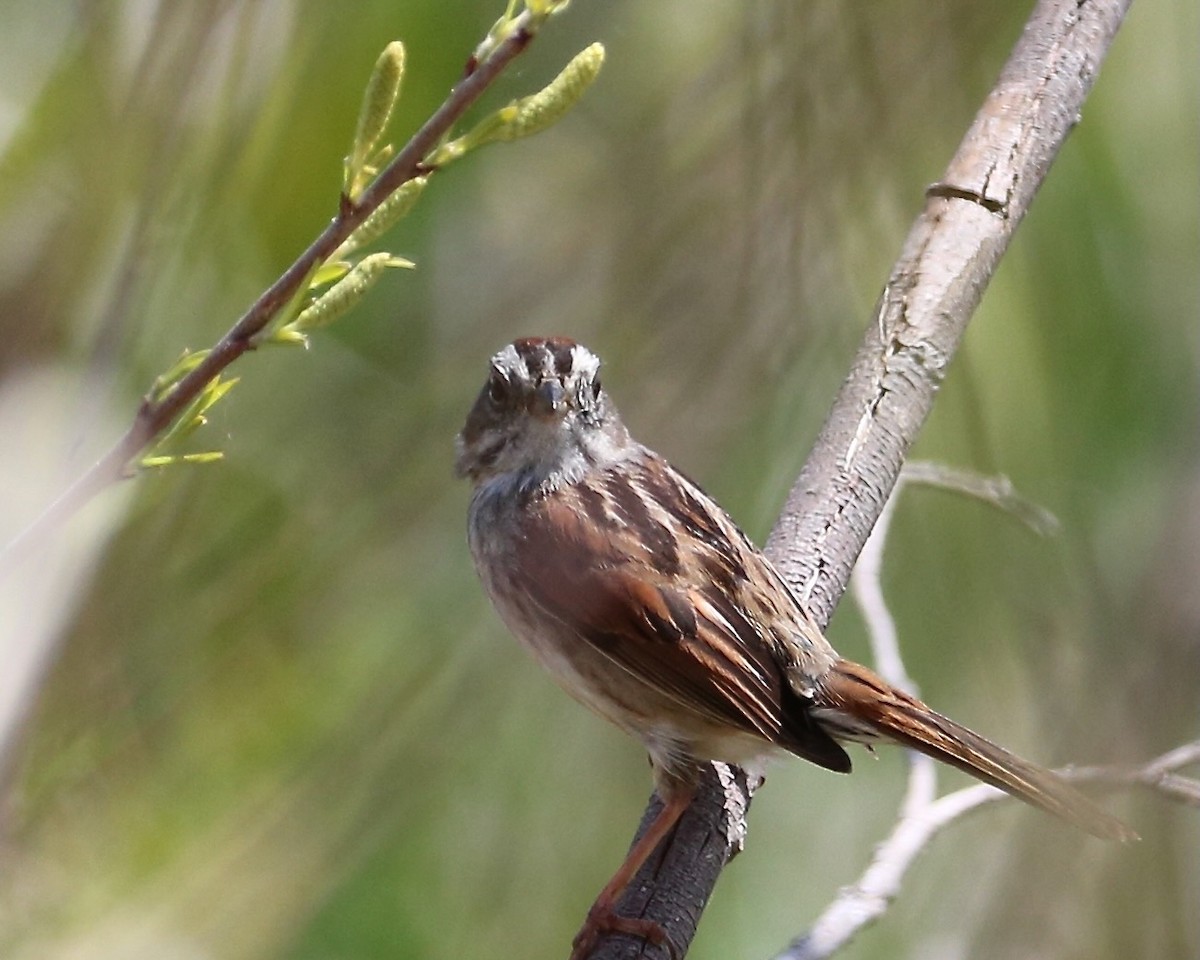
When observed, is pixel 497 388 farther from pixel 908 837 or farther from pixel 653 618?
pixel 908 837

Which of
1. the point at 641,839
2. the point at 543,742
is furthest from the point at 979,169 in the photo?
the point at 543,742

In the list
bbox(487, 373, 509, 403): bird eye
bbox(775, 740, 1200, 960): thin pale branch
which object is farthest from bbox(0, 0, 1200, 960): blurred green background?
bbox(487, 373, 509, 403): bird eye

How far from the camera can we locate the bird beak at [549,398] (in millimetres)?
2729

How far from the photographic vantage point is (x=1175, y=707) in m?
2.34

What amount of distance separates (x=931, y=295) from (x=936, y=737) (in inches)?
37.5

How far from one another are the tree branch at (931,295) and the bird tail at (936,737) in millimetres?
253

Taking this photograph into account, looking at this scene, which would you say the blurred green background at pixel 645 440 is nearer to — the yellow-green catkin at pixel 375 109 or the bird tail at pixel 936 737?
the bird tail at pixel 936 737

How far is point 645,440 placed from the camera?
3.27m

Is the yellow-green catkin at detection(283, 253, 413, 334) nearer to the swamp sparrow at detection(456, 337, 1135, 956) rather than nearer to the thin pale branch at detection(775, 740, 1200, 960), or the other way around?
the thin pale branch at detection(775, 740, 1200, 960)

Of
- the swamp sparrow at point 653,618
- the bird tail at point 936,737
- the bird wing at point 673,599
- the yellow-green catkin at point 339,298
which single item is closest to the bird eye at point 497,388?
the swamp sparrow at point 653,618

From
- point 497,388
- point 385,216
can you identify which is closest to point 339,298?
point 385,216

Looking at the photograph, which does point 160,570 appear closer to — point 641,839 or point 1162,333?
point 641,839

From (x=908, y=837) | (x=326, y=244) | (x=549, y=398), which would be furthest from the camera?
(x=549, y=398)

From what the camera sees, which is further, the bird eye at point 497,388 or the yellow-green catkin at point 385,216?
the bird eye at point 497,388
